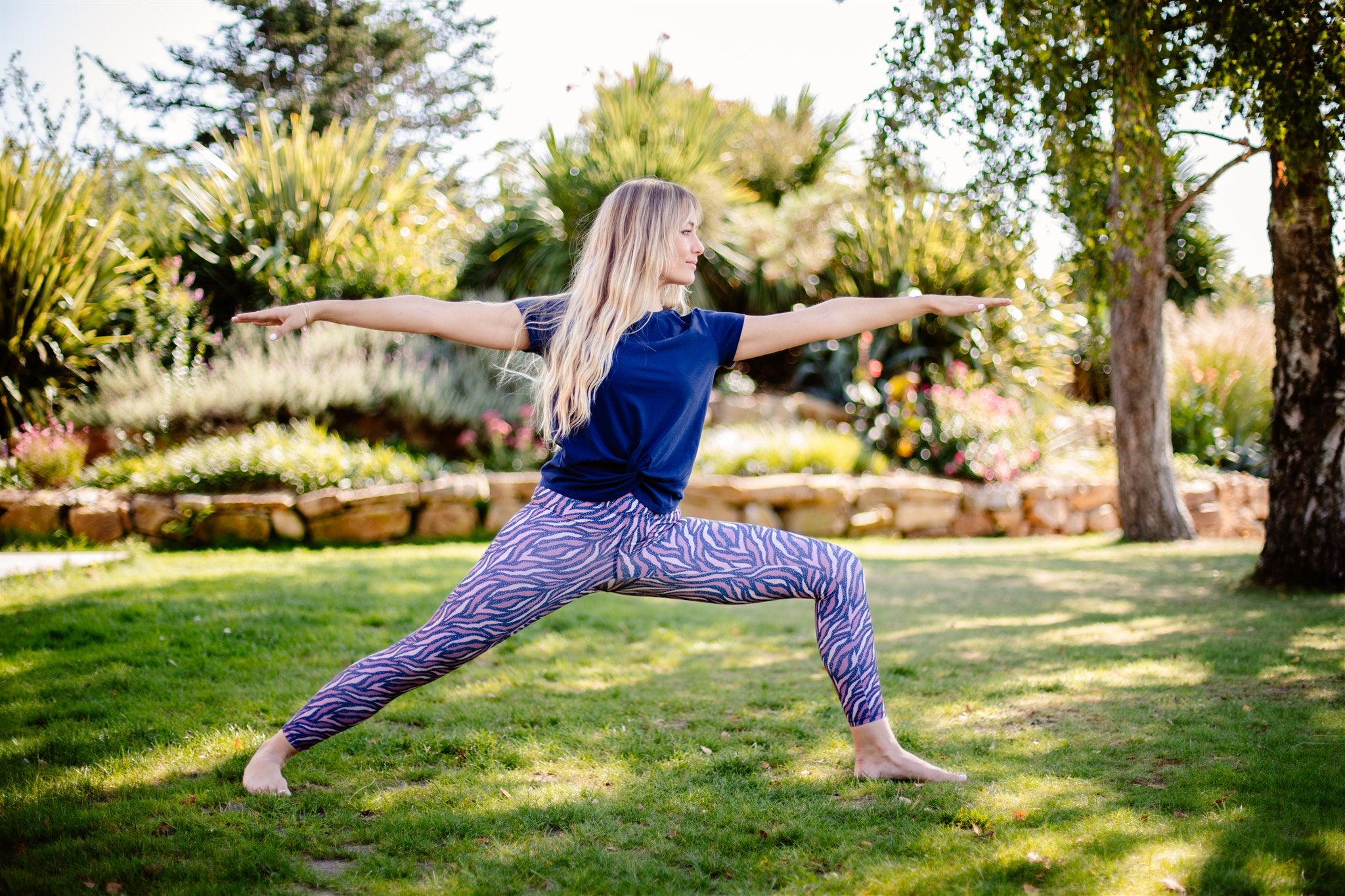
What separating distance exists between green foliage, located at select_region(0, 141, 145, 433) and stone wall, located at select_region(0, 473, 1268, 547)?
144cm

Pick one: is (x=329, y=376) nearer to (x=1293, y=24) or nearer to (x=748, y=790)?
(x=748, y=790)

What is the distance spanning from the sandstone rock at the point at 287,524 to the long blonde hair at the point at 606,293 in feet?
17.8

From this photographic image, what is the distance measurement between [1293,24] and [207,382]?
8.44m

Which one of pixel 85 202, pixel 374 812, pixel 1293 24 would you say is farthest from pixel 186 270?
pixel 1293 24

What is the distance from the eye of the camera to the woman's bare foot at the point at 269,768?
9.05 feet

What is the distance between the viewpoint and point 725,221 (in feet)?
38.9

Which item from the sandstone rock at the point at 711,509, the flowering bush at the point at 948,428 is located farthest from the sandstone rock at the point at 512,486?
the flowering bush at the point at 948,428

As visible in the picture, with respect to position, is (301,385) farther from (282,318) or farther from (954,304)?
(954,304)

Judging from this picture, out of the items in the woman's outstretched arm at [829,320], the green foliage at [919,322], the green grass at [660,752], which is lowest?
the green grass at [660,752]

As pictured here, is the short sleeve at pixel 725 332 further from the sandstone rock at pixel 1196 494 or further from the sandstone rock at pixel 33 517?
the sandstone rock at pixel 1196 494

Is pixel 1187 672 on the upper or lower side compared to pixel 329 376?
lower

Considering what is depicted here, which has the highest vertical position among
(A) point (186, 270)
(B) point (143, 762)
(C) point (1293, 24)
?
(C) point (1293, 24)

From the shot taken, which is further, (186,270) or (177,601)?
(186,270)

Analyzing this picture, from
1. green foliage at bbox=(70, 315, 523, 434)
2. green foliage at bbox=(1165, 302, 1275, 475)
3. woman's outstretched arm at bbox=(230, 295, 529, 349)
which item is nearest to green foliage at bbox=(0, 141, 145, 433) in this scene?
green foliage at bbox=(70, 315, 523, 434)
